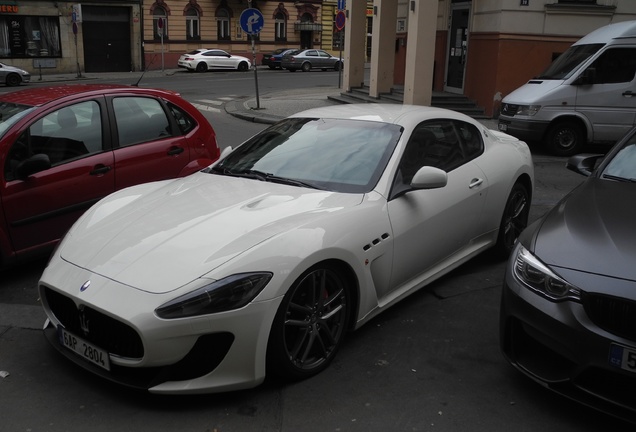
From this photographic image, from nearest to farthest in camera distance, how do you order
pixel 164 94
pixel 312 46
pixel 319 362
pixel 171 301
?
pixel 171 301 < pixel 319 362 < pixel 164 94 < pixel 312 46

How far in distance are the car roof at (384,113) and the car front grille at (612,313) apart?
2148 millimetres

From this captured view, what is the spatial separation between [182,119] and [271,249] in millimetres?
3467

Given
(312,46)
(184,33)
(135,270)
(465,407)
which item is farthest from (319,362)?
(312,46)

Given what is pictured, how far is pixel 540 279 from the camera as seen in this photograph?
3307 millimetres

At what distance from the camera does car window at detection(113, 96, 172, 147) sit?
232 inches

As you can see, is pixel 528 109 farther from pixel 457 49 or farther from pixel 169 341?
pixel 169 341

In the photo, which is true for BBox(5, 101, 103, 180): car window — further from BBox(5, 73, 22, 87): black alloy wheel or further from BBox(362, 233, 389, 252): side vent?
BBox(5, 73, 22, 87): black alloy wheel

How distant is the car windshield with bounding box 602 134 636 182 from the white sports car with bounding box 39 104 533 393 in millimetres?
973

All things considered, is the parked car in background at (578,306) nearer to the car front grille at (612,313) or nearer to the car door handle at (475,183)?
the car front grille at (612,313)

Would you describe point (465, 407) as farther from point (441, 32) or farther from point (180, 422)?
point (441, 32)

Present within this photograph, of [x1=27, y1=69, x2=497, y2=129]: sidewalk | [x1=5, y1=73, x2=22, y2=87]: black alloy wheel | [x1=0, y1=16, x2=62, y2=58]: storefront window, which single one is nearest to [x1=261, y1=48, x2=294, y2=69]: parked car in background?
[x1=0, y1=16, x2=62, y2=58]: storefront window

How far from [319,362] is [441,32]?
17.1 m

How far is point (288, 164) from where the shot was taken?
458cm

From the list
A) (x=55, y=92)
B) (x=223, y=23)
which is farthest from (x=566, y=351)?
(x=223, y=23)
